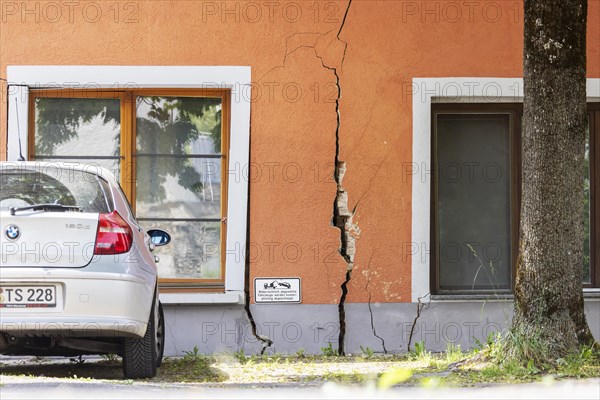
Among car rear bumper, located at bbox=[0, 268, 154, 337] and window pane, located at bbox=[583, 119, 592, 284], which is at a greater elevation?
window pane, located at bbox=[583, 119, 592, 284]

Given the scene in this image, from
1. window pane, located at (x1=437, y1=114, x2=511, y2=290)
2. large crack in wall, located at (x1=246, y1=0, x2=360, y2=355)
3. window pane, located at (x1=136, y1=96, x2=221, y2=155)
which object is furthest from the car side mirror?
window pane, located at (x1=437, y1=114, x2=511, y2=290)

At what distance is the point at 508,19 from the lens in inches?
396

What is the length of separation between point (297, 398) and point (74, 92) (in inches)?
202

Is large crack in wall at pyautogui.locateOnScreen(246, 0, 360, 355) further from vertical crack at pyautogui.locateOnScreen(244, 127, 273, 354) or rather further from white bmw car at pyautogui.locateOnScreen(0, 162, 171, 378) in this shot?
white bmw car at pyautogui.locateOnScreen(0, 162, 171, 378)

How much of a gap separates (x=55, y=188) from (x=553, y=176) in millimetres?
3319

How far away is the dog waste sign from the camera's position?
386 inches

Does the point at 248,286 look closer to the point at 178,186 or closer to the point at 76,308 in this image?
the point at 178,186

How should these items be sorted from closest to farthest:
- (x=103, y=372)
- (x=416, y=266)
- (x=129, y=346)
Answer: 1. (x=129, y=346)
2. (x=103, y=372)
3. (x=416, y=266)

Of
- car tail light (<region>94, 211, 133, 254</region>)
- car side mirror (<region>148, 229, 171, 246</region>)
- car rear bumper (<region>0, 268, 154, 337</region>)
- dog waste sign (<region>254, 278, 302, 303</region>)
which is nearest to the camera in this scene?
car rear bumper (<region>0, 268, 154, 337</region>)

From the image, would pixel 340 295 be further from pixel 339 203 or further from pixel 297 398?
pixel 297 398

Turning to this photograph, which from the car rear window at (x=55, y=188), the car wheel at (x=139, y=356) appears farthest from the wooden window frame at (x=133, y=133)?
the car rear window at (x=55, y=188)

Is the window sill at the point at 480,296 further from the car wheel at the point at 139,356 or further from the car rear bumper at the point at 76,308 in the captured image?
the car rear bumper at the point at 76,308

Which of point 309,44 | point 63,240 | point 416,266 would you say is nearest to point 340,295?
point 416,266

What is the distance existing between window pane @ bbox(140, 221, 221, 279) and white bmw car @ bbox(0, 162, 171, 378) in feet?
9.08
